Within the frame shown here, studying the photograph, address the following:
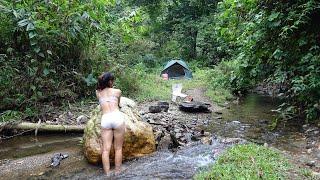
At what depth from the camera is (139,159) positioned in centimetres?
707

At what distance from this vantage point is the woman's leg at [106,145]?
643 cm

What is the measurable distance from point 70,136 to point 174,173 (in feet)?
12.0

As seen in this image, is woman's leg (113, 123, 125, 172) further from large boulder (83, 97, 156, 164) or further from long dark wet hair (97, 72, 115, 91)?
long dark wet hair (97, 72, 115, 91)

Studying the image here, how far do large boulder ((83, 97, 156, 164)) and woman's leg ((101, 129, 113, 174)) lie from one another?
38 cm

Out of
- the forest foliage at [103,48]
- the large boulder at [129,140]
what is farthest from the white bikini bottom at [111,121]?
the forest foliage at [103,48]

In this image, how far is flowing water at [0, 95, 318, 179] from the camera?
6.38 m

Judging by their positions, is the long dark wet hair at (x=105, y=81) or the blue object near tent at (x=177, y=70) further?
the blue object near tent at (x=177, y=70)

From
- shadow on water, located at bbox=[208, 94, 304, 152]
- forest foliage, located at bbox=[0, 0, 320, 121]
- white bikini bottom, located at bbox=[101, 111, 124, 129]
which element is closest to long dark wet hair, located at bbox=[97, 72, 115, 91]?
white bikini bottom, located at bbox=[101, 111, 124, 129]

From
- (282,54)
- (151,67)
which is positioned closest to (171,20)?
(151,67)

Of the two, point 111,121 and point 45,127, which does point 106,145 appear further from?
point 45,127

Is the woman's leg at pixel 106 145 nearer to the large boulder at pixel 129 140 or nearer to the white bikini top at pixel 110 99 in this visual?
the large boulder at pixel 129 140

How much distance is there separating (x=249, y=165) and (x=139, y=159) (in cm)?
216

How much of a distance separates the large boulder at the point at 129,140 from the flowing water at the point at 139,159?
0.18 m

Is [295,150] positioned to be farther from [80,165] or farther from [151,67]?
[151,67]
